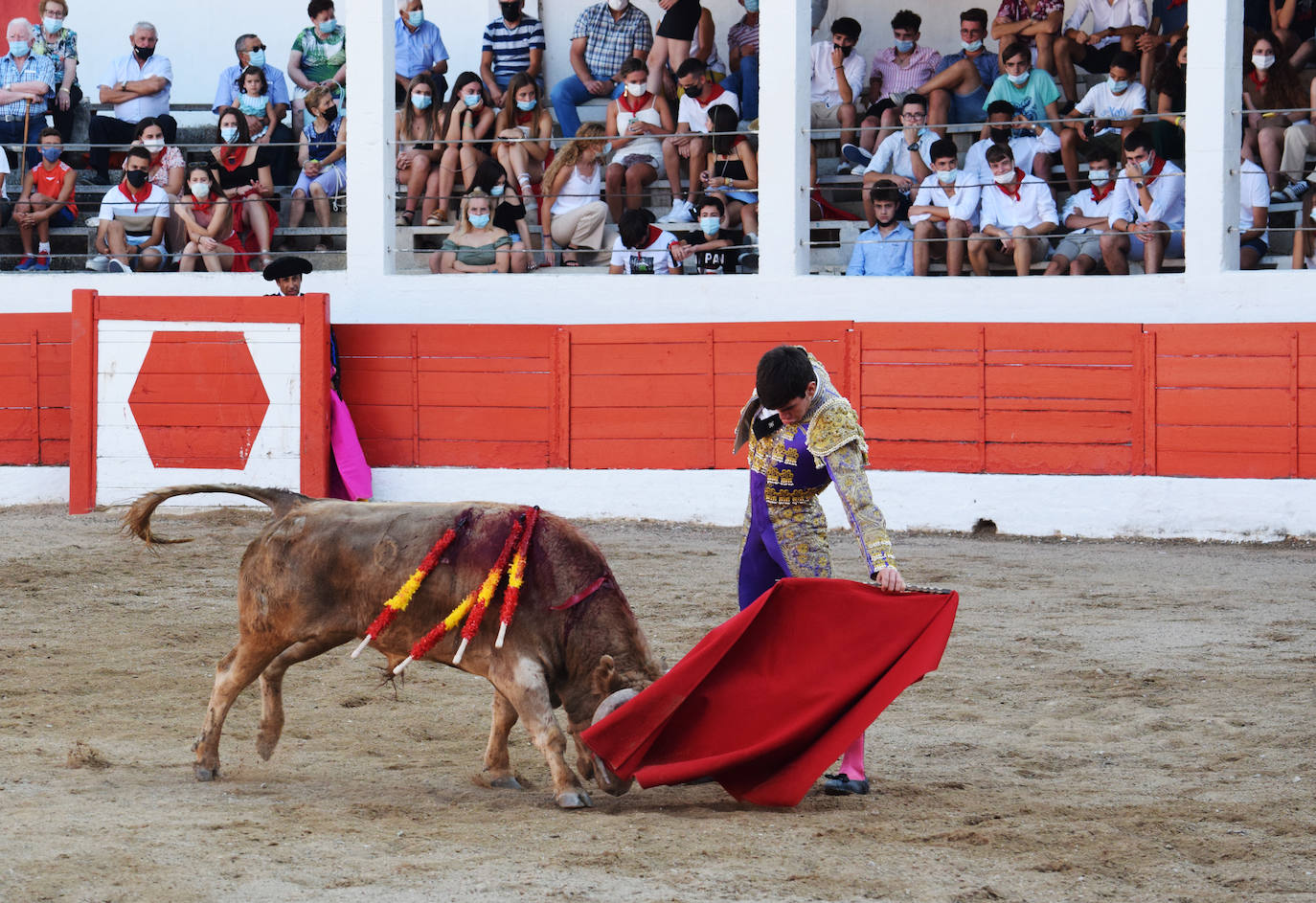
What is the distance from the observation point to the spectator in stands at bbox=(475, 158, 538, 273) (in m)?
9.91

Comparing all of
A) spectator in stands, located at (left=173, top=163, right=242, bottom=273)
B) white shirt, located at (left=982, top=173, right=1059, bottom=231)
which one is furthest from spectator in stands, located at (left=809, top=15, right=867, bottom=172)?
spectator in stands, located at (left=173, top=163, right=242, bottom=273)

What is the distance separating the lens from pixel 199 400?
31.0ft

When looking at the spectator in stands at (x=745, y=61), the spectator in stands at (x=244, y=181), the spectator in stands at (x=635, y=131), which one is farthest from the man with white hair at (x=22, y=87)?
the spectator in stands at (x=745, y=61)

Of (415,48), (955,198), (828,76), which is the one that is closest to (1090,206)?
(955,198)

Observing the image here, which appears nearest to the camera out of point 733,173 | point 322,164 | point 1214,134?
point 1214,134

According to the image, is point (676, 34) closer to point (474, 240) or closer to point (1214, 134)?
point (474, 240)

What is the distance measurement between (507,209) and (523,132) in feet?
2.34

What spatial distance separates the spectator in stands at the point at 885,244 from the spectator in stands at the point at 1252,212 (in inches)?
70.8

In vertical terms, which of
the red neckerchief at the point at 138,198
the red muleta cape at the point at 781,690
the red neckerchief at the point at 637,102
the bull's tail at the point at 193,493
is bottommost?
the red muleta cape at the point at 781,690

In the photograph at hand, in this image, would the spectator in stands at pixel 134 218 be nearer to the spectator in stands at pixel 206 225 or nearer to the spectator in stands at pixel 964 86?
the spectator in stands at pixel 206 225

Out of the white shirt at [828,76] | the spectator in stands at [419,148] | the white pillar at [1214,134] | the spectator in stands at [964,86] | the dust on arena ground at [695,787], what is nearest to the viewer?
the dust on arena ground at [695,787]

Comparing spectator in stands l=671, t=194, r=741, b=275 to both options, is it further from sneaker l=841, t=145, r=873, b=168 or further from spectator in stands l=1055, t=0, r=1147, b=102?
spectator in stands l=1055, t=0, r=1147, b=102

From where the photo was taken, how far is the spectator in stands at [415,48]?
1108cm

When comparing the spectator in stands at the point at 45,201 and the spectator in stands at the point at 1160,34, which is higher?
the spectator in stands at the point at 1160,34
